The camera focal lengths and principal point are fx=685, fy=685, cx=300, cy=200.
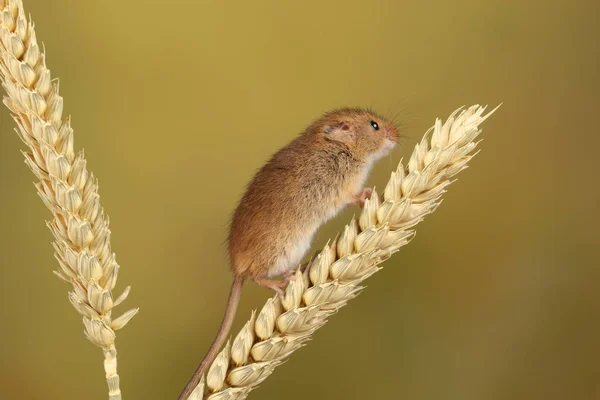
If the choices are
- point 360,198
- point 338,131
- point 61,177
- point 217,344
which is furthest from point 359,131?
point 61,177

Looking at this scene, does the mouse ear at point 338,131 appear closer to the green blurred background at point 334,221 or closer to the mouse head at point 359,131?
the mouse head at point 359,131

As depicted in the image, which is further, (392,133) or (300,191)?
(392,133)

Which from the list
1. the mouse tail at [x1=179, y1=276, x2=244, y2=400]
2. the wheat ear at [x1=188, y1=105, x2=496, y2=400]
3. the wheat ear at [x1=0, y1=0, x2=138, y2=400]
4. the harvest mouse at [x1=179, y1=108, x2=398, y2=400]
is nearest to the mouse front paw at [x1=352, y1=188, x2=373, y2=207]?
the harvest mouse at [x1=179, y1=108, x2=398, y2=400]

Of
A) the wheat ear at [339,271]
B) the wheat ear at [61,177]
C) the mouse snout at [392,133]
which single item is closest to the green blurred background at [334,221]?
the mouse snout at [392,133]

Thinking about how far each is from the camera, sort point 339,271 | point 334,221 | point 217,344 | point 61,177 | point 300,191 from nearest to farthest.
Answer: point 61,177 < point 339,271 < point 217,344 < point 300,191 < point 334,221

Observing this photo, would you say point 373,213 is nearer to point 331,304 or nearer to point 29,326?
point 331,304

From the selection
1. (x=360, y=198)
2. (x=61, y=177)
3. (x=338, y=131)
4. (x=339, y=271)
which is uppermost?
(x=338, y=131)

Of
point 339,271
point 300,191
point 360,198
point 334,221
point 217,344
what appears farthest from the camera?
point 334,221

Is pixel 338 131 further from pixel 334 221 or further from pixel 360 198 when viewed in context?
pixel 334 221
